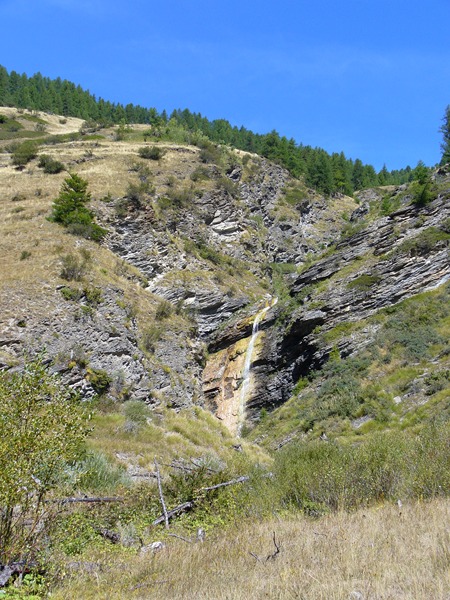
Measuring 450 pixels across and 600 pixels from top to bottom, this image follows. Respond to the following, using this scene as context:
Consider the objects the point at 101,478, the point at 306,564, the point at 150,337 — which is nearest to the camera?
the point at 306,564

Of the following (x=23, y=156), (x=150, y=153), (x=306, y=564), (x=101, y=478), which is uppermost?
(x=150, y=153)

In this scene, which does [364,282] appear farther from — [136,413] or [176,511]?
[176,511]

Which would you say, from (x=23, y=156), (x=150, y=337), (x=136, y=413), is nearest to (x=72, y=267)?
(x=150, y=337)

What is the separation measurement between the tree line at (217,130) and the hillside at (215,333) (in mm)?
25348

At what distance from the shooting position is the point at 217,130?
375 feet

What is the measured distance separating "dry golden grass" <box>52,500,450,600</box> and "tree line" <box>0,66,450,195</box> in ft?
249

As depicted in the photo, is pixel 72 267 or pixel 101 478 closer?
pixel 101 478

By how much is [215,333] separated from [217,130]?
87.3 meters

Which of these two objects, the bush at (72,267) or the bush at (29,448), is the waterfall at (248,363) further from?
the bush at (29,448)

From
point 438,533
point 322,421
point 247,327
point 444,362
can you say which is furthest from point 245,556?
point 247,327

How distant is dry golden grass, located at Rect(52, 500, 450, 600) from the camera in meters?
4.32

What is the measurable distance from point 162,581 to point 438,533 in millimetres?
3459

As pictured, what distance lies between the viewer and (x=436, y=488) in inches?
311

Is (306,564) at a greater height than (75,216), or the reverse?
(75,216)
